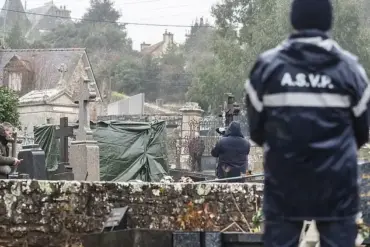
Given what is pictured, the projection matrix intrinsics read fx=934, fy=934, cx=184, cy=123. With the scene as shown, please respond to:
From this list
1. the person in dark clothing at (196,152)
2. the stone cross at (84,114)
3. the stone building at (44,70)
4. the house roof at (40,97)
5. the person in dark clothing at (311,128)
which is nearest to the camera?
the person in dark clothing at (311,128)

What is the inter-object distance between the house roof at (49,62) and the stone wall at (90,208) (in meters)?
51.4

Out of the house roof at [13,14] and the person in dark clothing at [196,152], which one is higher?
the house roof at [13,14]

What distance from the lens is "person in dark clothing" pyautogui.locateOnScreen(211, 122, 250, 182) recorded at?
1586 centimetres

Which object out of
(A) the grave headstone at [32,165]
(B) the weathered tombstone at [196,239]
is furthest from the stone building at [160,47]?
(B) the weathered tombstone at [196,239]

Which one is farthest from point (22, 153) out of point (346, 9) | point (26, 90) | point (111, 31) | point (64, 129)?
point (111, 31)

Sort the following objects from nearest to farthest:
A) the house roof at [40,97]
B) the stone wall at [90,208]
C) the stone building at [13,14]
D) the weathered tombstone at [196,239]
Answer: the weathered tombstone at [196,239] < the stone wall at [90,208] < the house roof at [40,97] < the stone building at [13,14]

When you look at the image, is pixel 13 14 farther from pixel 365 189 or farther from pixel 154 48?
pixel 365 189

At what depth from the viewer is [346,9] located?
48.8m

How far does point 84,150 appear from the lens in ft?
64.0

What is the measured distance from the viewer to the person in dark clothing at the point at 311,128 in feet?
14.4

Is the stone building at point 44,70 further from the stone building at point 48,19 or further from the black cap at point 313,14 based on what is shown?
the stone building at point 48,19

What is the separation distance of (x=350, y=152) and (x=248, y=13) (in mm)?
55032

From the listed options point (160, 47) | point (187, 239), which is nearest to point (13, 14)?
point (160, 47)

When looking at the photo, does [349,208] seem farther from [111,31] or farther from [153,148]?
[111,31]
